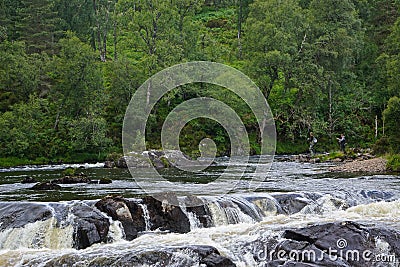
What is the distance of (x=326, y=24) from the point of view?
2041 inches

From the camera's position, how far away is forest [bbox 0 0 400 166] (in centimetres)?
4281

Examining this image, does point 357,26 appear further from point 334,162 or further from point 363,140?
point 334,162

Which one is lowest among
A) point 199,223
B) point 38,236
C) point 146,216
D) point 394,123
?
point 199,223

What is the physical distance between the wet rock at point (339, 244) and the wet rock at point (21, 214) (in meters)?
7.68

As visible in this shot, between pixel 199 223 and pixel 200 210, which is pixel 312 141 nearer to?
pixel 200 210

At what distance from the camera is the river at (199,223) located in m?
13.4

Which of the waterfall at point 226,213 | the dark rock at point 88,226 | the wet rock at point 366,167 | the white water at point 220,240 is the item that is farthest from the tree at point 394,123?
the dark rock at point 88,226

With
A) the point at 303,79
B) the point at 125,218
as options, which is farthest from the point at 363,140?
the point at 125,218

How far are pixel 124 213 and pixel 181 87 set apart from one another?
110 feet

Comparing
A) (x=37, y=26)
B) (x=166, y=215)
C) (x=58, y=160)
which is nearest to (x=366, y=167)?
(x=166, y=215)

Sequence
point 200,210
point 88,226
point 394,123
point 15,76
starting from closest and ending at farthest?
1. point 88,226
2. point 200,210
3. point 394,123
4. point 15,76

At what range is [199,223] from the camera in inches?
696

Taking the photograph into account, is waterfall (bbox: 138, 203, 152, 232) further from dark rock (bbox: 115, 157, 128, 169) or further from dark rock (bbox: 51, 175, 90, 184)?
dark rock (bbox: 115, 157, 128, 169)

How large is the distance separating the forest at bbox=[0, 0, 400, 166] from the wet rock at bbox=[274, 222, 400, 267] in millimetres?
29733
